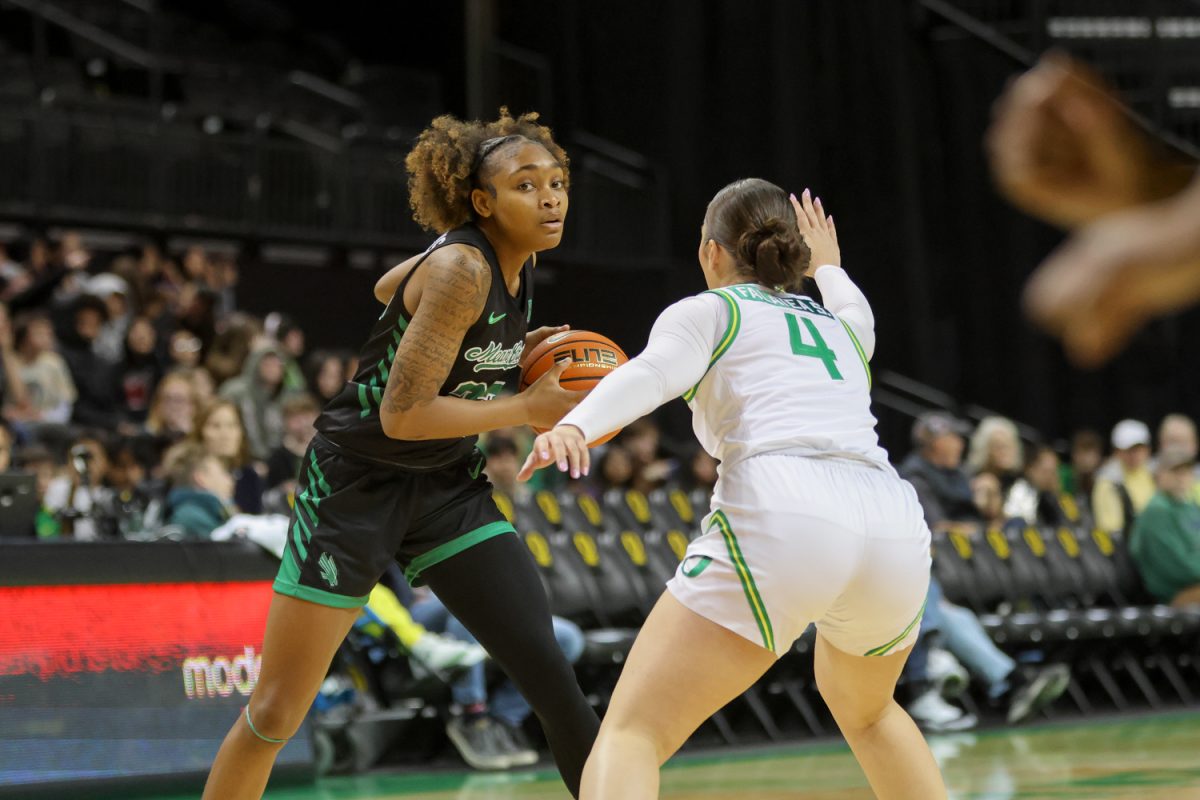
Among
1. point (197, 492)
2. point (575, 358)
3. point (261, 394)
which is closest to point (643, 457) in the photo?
point (261, 394)

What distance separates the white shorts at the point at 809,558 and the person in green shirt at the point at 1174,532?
766cm

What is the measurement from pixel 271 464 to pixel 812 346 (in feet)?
18.6

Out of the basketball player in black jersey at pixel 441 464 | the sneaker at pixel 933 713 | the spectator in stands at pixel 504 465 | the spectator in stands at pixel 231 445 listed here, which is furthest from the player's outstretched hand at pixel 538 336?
the sneaker at pixel 933 713

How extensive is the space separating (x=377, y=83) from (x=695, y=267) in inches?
157

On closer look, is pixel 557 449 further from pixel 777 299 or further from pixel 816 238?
pixel 816 238

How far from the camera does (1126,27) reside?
1500 cm

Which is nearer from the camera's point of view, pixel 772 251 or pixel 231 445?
pixel 772 251

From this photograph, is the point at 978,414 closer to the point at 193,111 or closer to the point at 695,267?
the point at 695,267

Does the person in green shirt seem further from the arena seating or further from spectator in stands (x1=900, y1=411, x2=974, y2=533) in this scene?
spectator in stands (x1=900, y1=411, x2=974, y2=533)

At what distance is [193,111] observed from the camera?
14891 millimetres

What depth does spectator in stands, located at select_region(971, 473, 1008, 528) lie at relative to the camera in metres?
10.5

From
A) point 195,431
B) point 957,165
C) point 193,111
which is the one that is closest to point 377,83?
point 193,111

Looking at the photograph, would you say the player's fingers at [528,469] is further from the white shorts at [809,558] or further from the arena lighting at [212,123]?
the arena lighting at [212,123]

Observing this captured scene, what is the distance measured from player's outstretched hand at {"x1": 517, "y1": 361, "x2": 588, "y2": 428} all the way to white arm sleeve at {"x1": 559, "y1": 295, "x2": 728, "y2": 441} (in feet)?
1.38
